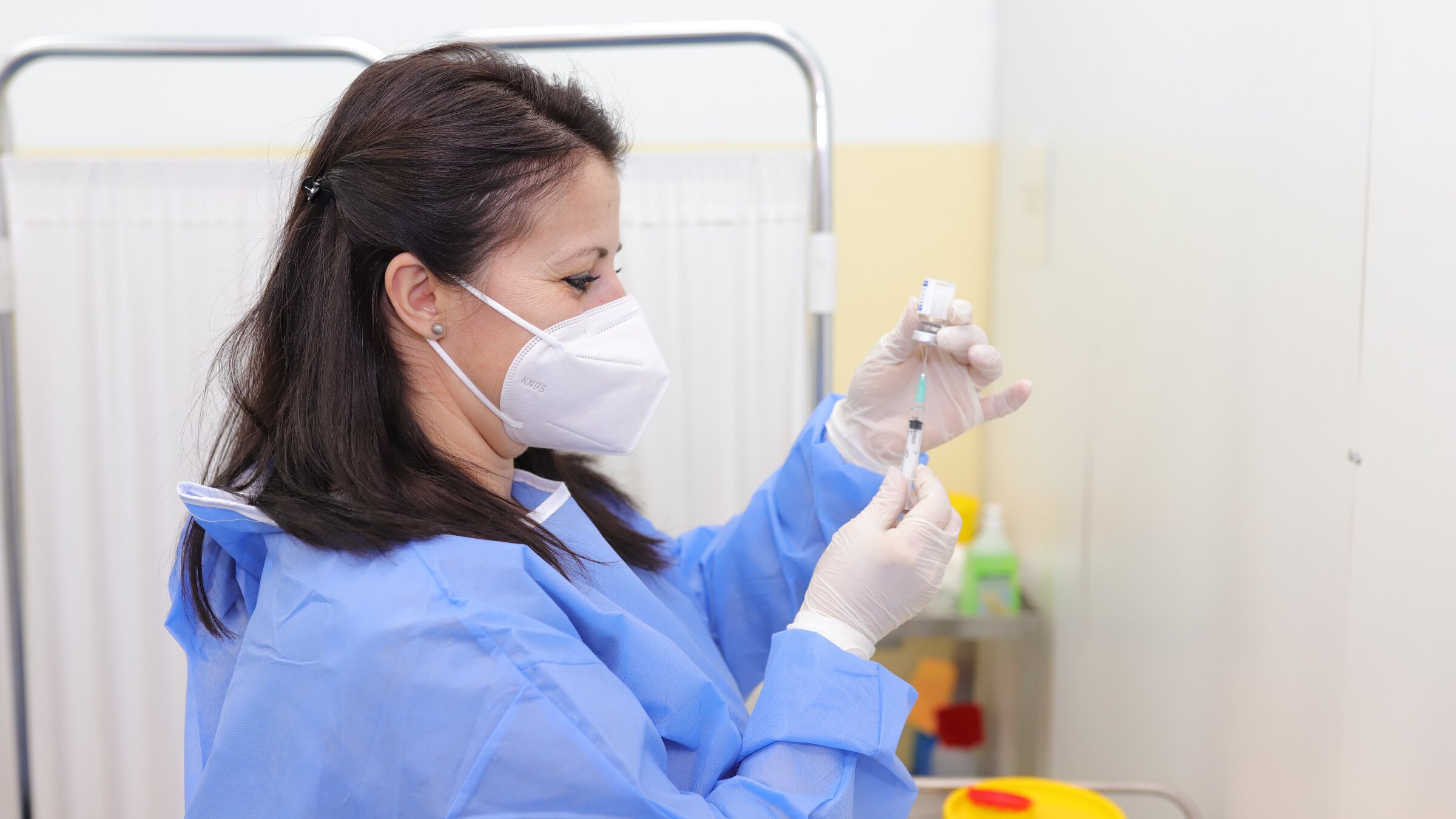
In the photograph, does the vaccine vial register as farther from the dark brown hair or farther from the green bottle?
the green bottle

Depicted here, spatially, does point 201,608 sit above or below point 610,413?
below

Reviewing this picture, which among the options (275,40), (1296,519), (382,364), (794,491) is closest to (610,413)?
(382,364)

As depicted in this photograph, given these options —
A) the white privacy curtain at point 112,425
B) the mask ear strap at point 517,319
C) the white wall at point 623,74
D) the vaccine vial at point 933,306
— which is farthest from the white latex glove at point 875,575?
the white wall at point 623,74

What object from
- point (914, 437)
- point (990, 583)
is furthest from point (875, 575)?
point (990, 583)

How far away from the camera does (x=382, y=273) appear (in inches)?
33.6

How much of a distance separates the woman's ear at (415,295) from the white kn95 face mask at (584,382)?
0.05 ft

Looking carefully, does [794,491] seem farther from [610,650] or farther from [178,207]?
[178,207]

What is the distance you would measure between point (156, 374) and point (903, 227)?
150cm

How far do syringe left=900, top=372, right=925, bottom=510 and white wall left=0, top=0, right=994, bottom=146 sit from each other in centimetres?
127

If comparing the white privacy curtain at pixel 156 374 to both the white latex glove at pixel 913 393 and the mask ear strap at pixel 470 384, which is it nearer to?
the white latex glove at pixel 913 393

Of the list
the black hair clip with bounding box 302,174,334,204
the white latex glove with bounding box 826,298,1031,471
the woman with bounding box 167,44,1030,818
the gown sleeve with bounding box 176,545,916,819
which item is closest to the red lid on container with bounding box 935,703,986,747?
the white latex glove with bounding box 826,298,1031,471

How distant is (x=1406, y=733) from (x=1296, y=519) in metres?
0.23

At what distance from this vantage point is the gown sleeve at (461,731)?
0.68 metres

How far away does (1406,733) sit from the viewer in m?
0.87
